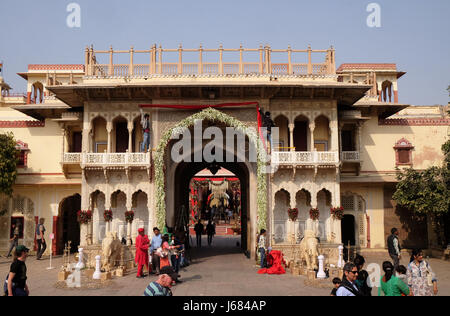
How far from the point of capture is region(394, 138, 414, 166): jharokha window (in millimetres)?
23016

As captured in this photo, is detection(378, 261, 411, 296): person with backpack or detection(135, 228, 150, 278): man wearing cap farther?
detection(135, 228, 150, 278): man wearing cap

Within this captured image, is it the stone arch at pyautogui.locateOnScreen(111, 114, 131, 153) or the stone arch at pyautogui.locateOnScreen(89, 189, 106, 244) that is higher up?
the stone arch at pyautogui.locateOnScreen(111, 114, 131, 153)

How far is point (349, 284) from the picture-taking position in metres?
6.86

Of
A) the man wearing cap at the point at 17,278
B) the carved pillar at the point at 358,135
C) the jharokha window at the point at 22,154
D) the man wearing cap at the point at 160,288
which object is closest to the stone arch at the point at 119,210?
the jharokha window at the point at 22,154

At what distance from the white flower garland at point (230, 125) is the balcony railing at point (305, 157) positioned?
2.85 feet

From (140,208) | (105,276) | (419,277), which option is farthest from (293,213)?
(419,277)

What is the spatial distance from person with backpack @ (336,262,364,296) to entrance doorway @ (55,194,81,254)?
19.3m

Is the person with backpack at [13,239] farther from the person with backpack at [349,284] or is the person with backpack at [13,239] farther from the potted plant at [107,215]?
the person with backpack at [349,284]

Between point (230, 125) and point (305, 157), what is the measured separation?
3.90 m

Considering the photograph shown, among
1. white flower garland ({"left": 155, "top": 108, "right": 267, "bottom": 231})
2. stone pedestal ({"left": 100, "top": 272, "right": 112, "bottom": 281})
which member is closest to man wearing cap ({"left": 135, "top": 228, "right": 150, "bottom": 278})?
stone pedestal ({"left": 100, "top": 272, "right": 112, "bottom": 281})

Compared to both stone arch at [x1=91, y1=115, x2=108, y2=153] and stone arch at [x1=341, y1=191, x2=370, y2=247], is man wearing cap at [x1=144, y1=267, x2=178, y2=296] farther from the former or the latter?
stone arch at [x1=341, y1=191, x2=370, y2=247]
